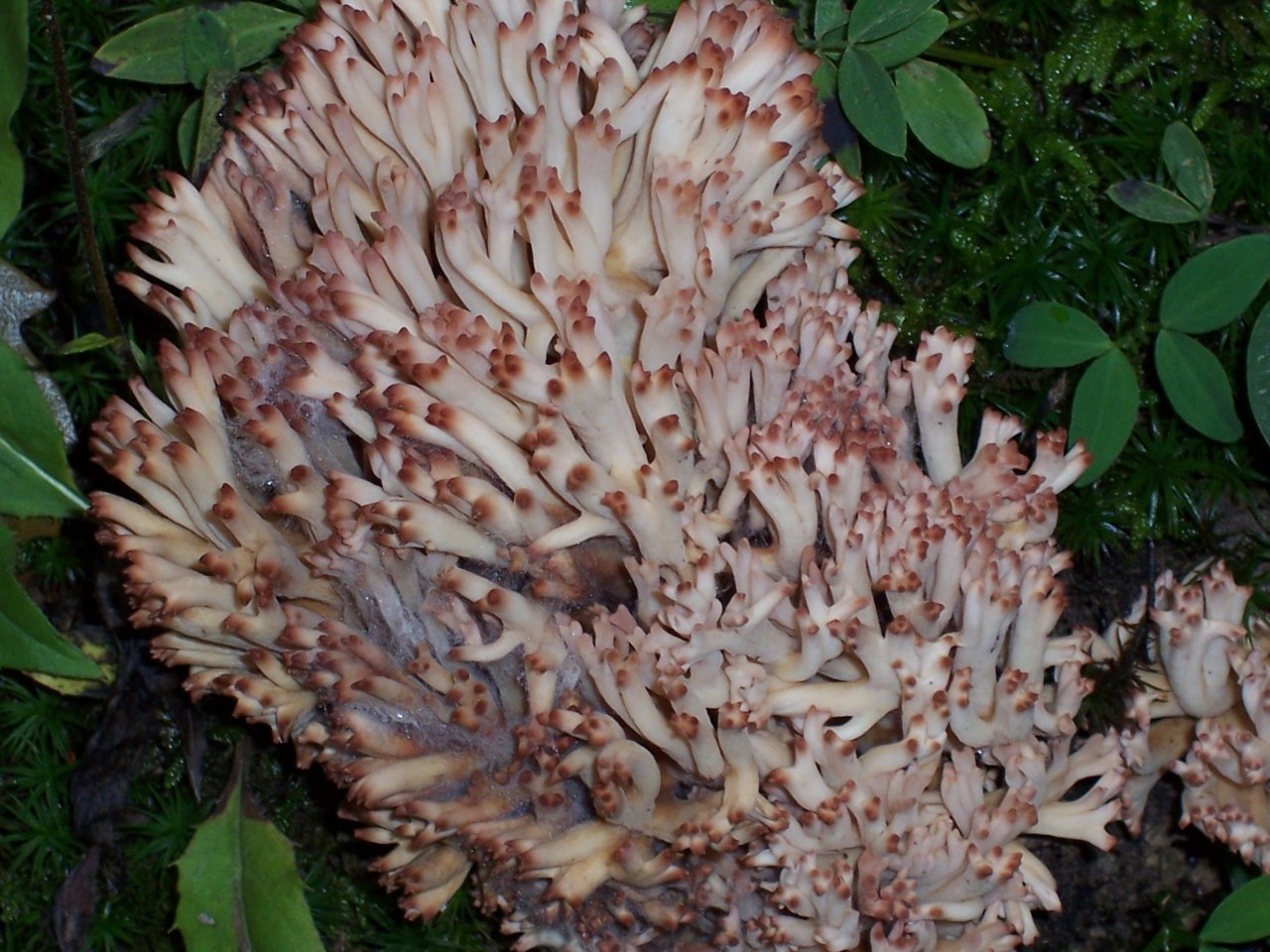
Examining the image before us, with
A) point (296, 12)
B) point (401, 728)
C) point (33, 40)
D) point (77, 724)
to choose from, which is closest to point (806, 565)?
point (401, 728)

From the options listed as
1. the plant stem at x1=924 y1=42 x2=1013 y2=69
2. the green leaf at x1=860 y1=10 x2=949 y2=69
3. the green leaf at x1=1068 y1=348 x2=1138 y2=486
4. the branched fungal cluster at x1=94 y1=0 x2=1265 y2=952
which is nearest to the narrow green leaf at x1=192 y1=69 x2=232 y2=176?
the branched fungal cluster at x1=94 y1=0 x2=1265 y2=952

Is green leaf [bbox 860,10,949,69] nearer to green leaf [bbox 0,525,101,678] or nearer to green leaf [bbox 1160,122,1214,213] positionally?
green leaf [bbox 1160,122,1214,213]

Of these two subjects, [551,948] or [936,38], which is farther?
[936,38]

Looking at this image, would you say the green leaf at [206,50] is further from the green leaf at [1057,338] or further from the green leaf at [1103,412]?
the green leaf at [1103,412]

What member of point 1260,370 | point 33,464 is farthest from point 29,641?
point 1260,370

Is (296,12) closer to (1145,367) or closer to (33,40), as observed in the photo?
(33,40)

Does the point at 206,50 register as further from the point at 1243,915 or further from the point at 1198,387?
the point at 1243,915
